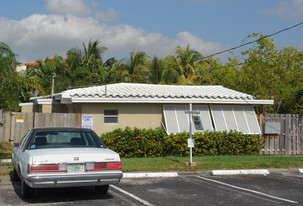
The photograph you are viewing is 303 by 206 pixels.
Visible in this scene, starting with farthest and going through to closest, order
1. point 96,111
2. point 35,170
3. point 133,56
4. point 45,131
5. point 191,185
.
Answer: point 133,56 < point 96,111 < point 191,185 < point 45,131 < point 35,170

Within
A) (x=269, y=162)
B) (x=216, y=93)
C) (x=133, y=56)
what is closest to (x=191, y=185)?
(x=269, y=162)

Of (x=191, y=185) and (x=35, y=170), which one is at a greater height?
(x=35, y=170)

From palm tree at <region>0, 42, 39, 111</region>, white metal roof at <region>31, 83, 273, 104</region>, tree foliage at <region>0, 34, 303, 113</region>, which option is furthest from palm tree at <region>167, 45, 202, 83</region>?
palm tree at <region>0, 42, 39, 111</region>

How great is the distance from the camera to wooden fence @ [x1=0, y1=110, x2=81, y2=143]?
52.5ft

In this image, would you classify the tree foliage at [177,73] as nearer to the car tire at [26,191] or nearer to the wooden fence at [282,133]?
the wooden fence at [282,133]

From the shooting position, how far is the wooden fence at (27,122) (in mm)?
16000

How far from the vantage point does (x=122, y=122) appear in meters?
16.5

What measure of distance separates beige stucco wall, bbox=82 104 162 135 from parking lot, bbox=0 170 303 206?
5738 millimetres

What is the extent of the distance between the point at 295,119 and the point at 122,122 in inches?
330

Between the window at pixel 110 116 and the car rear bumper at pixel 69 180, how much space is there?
881 centimetres

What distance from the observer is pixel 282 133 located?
1842 cm

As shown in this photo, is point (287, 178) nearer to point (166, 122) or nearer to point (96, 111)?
point (166, 122)

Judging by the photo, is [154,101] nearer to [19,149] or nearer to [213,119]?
[213,119]

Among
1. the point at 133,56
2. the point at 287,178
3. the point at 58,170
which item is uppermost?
the point at 133,56
